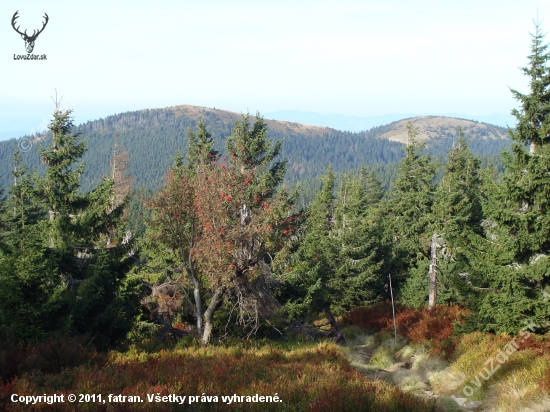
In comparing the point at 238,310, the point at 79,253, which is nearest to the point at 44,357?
the point at 238,310

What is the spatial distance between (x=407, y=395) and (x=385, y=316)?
53.0ft

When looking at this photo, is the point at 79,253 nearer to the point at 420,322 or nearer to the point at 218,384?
the point at 218,384

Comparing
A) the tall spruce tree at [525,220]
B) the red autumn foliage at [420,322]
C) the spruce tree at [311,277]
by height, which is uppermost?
the tall spruce tree at [525,220]

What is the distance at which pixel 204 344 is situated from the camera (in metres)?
13.6

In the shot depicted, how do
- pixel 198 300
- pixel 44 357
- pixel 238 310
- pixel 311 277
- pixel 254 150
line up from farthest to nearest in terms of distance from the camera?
pixel 254 150, pixel 311 277, pixel 238 310, pixel 198 300, pixel 44 357

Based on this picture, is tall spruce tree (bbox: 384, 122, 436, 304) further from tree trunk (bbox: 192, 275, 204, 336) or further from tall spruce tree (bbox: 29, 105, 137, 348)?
tall spruce tree (bbox: 29, 105, 137, 348)

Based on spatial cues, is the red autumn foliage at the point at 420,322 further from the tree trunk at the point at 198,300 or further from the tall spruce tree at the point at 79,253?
the tall spruce tree at the point at 79,253

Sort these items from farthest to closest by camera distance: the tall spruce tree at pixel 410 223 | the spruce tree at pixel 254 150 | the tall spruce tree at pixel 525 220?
the tall spruce tree at pixel 410 223 < the spruce tree at pixel 254 150 < the tall spruce tree at pixel 525 220

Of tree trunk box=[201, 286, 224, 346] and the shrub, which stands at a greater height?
the shrub

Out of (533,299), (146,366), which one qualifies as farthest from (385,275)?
(146,366)

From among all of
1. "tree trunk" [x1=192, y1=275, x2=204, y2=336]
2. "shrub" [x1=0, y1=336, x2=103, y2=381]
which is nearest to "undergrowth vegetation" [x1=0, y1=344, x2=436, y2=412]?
"shrub" [x1=0, y1=336, x2=103, y2=381]

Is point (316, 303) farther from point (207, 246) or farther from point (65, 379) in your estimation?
point (65, 379)

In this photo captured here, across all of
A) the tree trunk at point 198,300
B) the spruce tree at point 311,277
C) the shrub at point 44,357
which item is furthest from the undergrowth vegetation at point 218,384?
the spruce tree at point 311,277

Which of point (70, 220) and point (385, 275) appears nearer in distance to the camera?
point (70, 220)
